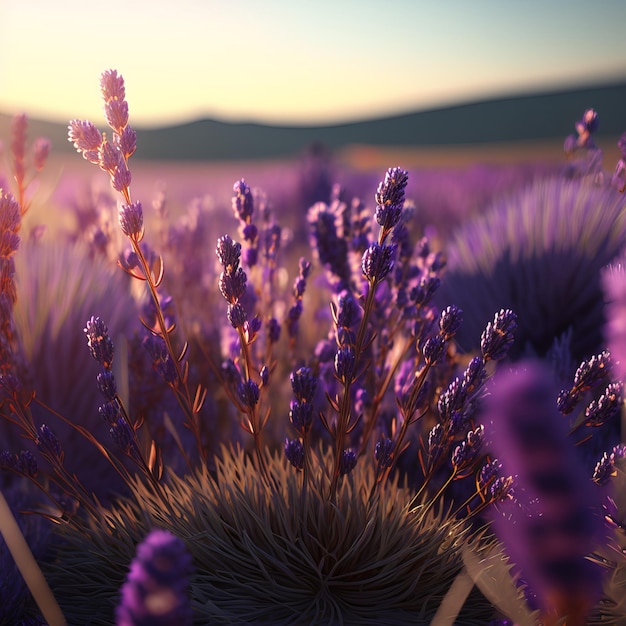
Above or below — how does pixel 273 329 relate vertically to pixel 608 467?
above

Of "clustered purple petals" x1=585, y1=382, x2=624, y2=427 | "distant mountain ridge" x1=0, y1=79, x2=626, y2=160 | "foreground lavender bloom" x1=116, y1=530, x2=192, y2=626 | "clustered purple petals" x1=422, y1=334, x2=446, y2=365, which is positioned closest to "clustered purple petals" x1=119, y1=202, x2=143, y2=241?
"clustered purple petals" x1=422, y1=334, x2=446, y2=365

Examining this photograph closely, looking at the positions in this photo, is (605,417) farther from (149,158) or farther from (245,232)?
(149,158)

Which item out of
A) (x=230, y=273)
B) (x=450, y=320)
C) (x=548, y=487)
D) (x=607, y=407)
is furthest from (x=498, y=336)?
(x=548, y=487)

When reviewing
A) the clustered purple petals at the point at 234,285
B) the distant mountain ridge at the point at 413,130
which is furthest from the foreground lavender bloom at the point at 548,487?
the distant mountain ridge at the point at 413,130

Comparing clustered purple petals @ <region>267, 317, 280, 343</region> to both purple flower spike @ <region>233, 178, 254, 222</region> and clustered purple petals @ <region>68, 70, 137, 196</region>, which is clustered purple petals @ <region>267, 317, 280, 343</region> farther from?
clustered purple petals @ <region>68, 70, 137, 196</region>

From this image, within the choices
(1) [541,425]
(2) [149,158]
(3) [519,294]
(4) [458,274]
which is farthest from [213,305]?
(2) [149,158]

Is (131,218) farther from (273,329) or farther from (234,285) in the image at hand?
(273,329)

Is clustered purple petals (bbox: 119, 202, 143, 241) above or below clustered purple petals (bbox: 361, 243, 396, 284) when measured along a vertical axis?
above
